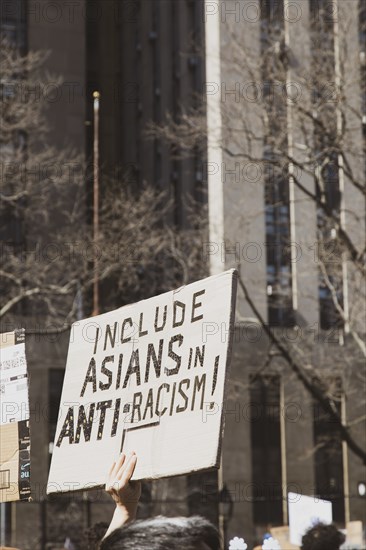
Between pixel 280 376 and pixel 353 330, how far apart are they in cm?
1279

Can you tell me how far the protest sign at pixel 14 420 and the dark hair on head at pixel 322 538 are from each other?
1.29 metres

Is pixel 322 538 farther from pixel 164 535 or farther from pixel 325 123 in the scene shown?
pixel 325 123

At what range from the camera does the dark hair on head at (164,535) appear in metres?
2.81

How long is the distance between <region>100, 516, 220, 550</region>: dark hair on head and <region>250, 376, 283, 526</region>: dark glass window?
34.9 meters

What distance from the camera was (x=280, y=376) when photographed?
3616 cm

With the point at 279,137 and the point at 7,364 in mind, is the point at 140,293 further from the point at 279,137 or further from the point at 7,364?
the point at 7,364

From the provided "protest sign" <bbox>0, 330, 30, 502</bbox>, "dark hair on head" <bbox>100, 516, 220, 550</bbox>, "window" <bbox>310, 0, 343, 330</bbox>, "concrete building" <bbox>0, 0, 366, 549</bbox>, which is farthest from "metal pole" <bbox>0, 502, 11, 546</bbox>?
"dark hair on head" <bbox>100, 516, 220, 550</bbox>

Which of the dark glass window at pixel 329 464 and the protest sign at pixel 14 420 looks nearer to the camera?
the protest sign at pixel 14 420

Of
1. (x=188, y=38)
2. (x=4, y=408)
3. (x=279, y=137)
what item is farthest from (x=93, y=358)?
(x=188, y=38)

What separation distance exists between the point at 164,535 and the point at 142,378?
2731 millimetres

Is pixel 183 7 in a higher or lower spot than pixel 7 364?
higher

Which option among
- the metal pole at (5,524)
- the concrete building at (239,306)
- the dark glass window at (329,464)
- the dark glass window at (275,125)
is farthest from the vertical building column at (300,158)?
the metal pole at (5,524)

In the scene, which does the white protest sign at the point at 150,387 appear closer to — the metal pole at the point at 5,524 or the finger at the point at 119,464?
the finger at the point at 119,464

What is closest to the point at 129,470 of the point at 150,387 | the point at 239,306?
the point at 150,387
